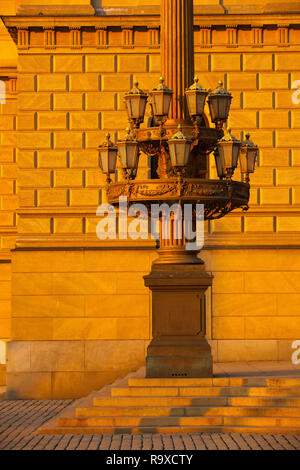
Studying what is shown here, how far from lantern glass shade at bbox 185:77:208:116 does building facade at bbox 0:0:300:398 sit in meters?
7.61

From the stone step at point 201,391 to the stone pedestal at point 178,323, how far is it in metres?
0.50

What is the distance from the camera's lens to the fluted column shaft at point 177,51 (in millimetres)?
18484

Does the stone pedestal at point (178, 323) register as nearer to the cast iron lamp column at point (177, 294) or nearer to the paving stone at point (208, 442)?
the cast iron lamp column at point (177, 294)

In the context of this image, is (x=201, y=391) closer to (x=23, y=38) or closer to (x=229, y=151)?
(x=229, y=151)

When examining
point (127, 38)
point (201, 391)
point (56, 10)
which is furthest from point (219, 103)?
point (56, 10)

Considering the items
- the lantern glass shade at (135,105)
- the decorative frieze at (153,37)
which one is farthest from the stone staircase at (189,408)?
the decorative frieze at (153,37)

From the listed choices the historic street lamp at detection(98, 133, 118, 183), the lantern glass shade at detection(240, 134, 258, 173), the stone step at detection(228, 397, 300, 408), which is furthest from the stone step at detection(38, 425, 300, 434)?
the lantern glass shade at detection(240, 134, 258, 173)

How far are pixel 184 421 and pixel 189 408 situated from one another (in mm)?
316

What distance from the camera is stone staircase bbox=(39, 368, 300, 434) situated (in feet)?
54.8

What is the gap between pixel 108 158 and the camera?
18.3 meters

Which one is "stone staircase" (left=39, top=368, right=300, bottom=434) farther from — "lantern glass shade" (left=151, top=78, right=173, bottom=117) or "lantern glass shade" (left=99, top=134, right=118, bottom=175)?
"lantern glass shade" (left=151, top=78, right=173, bottom=117)
